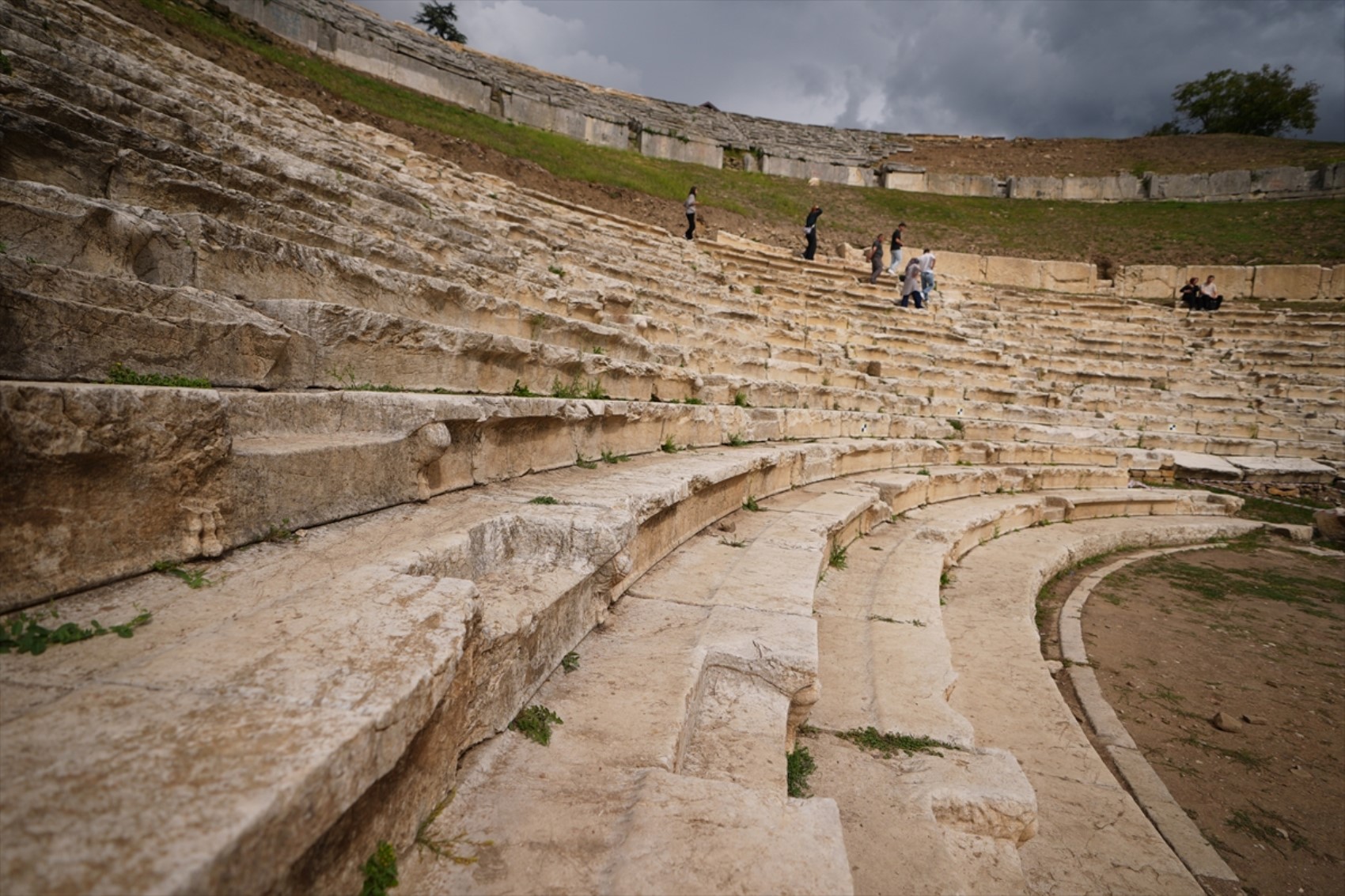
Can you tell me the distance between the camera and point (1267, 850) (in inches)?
110

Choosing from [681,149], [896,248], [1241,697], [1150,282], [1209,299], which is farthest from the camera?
[681,149]

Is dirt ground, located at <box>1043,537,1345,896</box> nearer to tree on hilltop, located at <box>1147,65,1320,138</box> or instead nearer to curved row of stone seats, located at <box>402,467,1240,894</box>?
curved row of stone seats, located at <box>402,467,1240,894</box>

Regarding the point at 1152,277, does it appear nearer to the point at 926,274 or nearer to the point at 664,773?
the point at 926,274

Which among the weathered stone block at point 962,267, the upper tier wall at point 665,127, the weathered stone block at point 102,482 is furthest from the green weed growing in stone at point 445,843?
the weathered stone block at point 962,267

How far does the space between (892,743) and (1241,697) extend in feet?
11.4

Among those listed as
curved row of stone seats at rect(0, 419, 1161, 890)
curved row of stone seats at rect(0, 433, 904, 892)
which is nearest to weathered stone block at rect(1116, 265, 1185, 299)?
curved row of stone seats at rect(0, 419, 1161, 890)

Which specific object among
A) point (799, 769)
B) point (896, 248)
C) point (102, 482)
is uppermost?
point (896, 248)

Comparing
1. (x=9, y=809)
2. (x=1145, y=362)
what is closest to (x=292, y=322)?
(x=9, y=809)

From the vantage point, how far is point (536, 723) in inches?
73.5

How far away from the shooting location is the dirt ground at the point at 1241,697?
288 centimetres

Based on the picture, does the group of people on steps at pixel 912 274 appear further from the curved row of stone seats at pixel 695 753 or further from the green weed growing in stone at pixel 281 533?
the green weed growing in stone at pixel 281 533

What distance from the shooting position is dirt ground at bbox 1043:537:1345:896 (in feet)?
9.46

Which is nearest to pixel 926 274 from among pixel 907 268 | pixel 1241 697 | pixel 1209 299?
pixel 907 268

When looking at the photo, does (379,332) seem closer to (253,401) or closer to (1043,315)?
(253,401)
